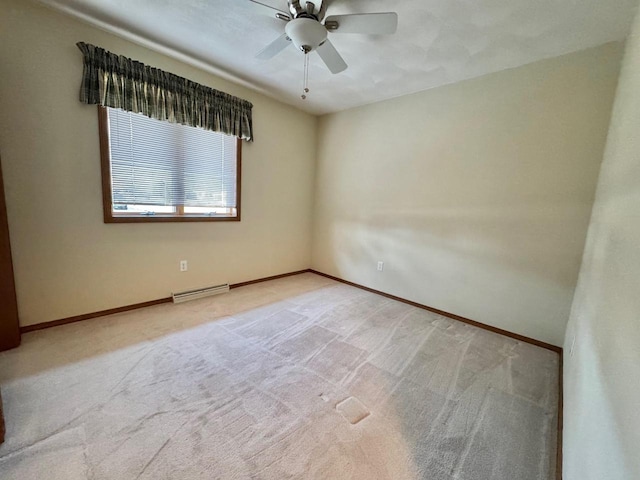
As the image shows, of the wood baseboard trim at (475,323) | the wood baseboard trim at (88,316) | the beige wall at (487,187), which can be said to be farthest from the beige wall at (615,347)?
the wood baseboard trim at (88,316)

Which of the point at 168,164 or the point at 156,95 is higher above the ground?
the point at 156,95

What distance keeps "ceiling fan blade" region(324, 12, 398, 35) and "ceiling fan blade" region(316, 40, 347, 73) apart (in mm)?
137

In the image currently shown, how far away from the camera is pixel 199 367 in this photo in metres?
1.85

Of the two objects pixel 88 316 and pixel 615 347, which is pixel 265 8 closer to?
pixel 615 347

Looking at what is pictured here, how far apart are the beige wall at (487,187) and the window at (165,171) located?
5.73 feet

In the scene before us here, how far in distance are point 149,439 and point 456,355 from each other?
2213 mm

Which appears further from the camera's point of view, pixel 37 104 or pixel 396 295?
pixel 396 295

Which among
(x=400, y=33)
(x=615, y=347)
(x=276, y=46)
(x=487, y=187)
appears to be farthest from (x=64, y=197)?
(x=487, y=187)

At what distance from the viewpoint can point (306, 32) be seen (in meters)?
1.64

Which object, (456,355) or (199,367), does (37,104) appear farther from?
(456,355)

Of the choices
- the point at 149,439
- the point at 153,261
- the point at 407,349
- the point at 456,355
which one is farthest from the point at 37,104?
the point at 456,355

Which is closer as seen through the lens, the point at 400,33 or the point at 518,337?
the point at 400,33

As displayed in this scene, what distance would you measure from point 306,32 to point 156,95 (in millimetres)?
1730

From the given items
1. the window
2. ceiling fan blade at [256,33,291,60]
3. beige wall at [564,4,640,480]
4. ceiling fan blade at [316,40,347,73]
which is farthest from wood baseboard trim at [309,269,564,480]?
ceiling fan blade at [256,33,291,60]
